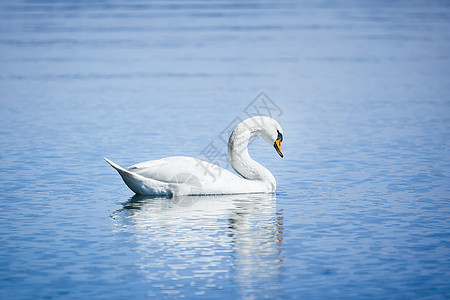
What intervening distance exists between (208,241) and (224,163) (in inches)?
214

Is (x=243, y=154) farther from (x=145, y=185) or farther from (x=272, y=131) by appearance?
(x=145, y=185)

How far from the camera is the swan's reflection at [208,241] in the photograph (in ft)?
28.2

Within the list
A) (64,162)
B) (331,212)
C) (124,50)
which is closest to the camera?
(331,212)

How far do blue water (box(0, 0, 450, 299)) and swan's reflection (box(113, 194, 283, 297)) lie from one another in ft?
0.10

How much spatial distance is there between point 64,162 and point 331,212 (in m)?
5.96

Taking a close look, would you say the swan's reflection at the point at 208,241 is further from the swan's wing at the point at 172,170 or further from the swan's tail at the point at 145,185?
the swan's wing at the point at 172,170

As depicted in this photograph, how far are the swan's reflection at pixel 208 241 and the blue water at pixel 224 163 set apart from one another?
1.3 inches

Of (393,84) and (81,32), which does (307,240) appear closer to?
(393,84)

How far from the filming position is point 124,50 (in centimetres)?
3544

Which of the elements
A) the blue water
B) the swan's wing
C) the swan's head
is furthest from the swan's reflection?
the swan's head

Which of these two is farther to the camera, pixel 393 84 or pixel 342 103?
pixel 393 84

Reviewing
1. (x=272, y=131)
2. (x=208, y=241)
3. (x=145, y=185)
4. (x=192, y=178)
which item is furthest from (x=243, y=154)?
(x=208, y=241)

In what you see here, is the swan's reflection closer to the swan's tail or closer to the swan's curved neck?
the swan's tail

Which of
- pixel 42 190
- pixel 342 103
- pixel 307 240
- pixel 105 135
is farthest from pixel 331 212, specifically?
pixel 342 103
